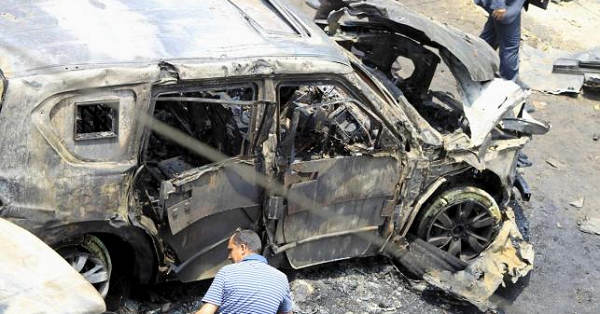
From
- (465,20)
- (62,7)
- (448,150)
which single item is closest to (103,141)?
(62,7)

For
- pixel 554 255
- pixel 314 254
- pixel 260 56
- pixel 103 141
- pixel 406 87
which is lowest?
pixel 554 255

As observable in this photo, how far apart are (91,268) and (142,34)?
1.41m

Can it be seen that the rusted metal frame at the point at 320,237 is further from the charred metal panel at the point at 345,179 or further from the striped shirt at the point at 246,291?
the striped shirt at the point at 246,291

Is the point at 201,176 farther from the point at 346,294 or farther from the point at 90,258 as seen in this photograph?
the point at 346,294

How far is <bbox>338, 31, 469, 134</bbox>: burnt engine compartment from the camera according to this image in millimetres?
6695

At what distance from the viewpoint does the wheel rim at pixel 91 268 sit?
15.2ft

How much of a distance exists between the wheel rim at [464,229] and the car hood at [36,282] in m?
3.12

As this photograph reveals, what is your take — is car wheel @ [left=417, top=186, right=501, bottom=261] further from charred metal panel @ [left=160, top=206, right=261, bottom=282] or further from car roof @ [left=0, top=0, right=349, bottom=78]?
charred metal panel @ [left=160, top=206, right=261, bottom=282]

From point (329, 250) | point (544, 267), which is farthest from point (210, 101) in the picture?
point (544, 267)

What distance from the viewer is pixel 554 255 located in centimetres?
700

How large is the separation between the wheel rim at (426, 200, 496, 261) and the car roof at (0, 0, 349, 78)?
1.67 m

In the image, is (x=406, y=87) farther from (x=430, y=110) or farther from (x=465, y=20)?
(x=465, y=20)

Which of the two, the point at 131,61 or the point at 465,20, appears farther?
the point at 465,20

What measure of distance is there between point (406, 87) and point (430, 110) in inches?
12.4
